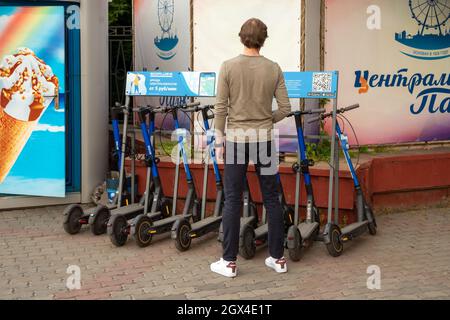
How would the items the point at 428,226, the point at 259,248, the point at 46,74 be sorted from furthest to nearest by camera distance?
1. the point at 46,74
2. the point at 428,226
3. the point at 259,248

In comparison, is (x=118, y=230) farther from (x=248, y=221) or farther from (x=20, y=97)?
(x=20, y=97)

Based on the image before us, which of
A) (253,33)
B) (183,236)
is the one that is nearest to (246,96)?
(253,33)

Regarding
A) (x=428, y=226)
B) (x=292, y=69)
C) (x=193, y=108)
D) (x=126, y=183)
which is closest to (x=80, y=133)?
(x=126, y=183)

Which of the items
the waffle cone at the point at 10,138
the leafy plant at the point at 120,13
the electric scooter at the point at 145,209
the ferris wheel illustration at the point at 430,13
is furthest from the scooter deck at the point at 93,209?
the leafy plant at the point at 120,13

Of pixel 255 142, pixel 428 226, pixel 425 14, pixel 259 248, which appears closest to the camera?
pixel 255 142

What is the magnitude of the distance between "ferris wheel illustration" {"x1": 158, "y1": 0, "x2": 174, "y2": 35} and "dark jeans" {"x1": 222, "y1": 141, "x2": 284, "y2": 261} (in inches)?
172

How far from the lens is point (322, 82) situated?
6.21 m

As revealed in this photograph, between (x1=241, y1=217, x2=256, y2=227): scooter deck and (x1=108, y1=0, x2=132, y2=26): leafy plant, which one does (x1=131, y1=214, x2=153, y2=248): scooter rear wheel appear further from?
(x1=108, y1=0, x2=132, y2=26): leafy plant

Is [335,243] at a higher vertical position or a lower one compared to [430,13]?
lower

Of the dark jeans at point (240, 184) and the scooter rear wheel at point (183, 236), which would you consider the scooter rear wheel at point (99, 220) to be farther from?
the dark jeans at point (240, 184)

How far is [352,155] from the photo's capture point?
7.92 metres

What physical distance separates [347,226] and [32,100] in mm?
3655

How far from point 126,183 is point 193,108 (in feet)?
4.15

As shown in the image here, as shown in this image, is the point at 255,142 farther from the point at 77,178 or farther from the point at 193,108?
the point at 77,178
